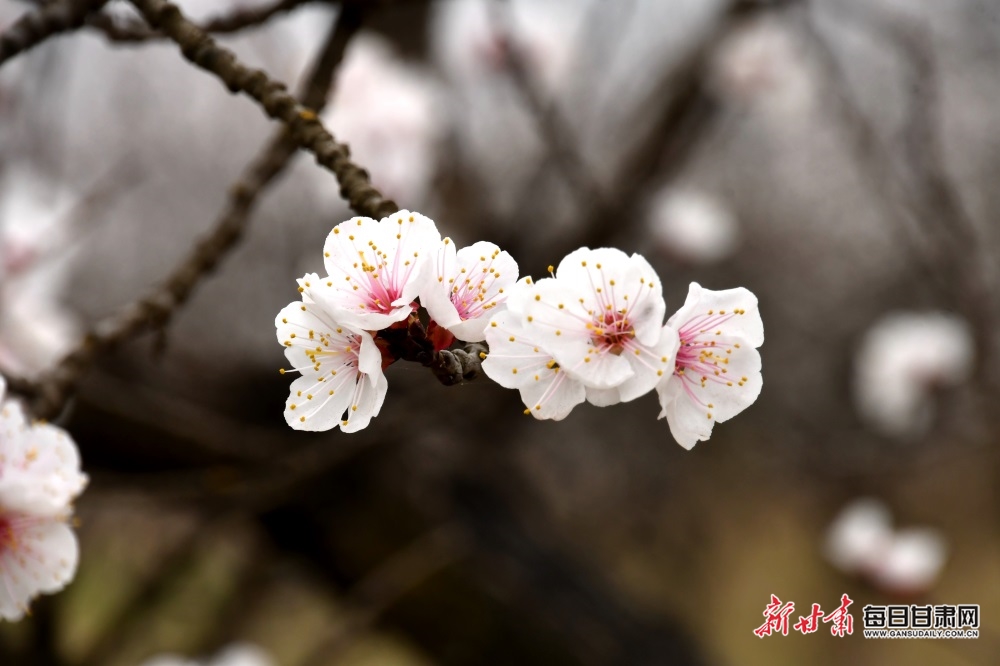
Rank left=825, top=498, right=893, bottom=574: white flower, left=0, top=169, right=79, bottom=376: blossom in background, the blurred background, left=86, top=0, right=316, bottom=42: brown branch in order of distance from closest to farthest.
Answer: left=86, top=0, right=316, bottom=42: brown branch
left=0, top=169, right=79, bottom=376: blossom in background
the blurred background
left=825, top=498, right=893, bottom=574: white flower

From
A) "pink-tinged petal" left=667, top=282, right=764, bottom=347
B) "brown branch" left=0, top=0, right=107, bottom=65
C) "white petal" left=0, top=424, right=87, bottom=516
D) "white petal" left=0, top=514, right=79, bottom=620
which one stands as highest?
"brown branch" left=0, top=0, right=107, bottom=65

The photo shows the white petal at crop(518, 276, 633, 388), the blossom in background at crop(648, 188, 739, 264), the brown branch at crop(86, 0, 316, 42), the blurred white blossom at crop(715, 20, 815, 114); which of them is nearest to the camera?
the white petal at crop(518, 276, 633, 388)

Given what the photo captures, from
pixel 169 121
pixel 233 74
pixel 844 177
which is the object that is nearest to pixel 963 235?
pixel 233 74

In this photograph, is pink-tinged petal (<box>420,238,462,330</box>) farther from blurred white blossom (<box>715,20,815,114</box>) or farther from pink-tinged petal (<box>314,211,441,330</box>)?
blurred white blossom (<box>715,20,815,114</box>)

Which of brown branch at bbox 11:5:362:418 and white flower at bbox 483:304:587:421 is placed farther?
brown branch at bbox 11:5:362:418

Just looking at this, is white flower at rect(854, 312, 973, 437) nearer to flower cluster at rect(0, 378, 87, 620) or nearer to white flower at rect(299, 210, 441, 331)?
white flower at rect(299, 210, 441, 331)

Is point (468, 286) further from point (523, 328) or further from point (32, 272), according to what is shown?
point (32, 272)

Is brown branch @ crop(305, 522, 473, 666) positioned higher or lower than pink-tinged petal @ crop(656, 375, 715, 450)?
lower

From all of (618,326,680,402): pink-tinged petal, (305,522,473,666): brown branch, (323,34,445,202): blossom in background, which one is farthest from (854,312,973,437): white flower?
(618,326,680,402): pink-tinged petal

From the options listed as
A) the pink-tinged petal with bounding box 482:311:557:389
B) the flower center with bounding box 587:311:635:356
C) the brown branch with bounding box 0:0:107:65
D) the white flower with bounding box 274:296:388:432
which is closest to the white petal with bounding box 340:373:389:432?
the white flower with bounding box 274:296:388:432

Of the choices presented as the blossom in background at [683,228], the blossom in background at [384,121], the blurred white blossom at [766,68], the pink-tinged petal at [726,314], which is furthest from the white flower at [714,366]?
the blossom in background at [683,228]
